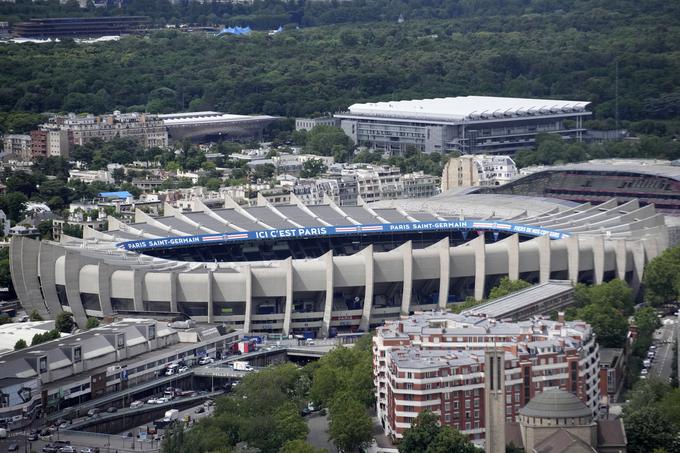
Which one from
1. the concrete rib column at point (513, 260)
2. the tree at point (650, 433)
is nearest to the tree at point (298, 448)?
the tree at point (650, 433)

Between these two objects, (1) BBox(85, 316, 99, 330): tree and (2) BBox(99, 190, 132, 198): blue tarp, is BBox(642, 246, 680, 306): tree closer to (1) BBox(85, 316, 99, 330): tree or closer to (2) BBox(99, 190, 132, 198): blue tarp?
(1) BBox(85, 316, 99, 330): tree

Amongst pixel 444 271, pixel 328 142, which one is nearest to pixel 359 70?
pixel 328 142

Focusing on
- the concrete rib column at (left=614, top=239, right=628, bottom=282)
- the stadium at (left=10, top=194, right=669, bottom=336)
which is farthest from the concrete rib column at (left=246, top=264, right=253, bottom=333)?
the concrete rib column at (left=614, top=239, right=628, bottom=282)

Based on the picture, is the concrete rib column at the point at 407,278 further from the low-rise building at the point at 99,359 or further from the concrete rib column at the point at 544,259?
the low-rise building at the point at 99,359

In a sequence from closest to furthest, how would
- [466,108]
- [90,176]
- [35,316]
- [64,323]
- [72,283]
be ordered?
[64,323]
[35,316]
[72,283]
[90,176]
[466,108]

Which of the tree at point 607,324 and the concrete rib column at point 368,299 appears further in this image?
the concrete rib column at point 368,299

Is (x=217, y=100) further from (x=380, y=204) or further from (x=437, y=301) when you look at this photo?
(x=437, y=301)

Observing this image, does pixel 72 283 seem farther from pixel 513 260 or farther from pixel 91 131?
pixel 91 131
